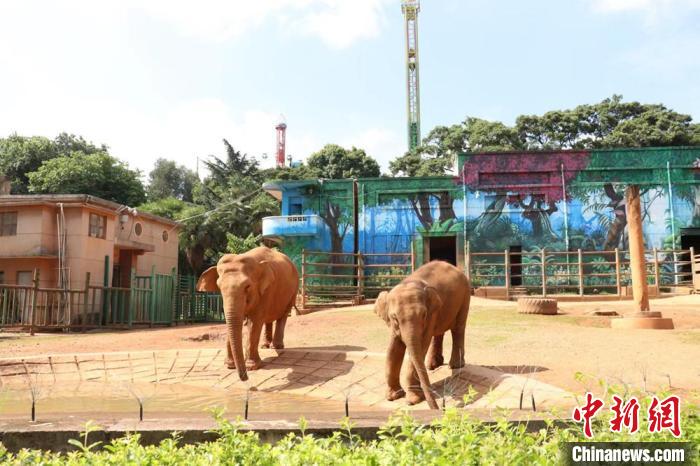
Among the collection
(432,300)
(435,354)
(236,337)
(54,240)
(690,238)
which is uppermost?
(690,238)

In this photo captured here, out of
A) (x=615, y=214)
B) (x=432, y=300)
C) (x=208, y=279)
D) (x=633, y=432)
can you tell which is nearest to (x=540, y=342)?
Result: (x=432, y=300)

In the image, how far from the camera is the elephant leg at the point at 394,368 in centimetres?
743

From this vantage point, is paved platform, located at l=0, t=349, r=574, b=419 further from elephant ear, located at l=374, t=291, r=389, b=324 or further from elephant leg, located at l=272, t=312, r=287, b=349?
elephant ear, located at l=374, t=291, r=389, b=324

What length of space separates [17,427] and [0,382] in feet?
22.6

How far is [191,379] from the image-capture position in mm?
9844

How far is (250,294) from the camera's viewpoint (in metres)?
9.39

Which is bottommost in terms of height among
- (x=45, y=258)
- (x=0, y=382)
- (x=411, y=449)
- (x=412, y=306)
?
(x=0, y=382)

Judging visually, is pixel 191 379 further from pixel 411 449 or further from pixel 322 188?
pixel 322 188

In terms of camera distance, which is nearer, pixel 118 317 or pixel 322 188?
pixel 118 317

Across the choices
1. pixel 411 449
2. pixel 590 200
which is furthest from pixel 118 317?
pixel 590 200

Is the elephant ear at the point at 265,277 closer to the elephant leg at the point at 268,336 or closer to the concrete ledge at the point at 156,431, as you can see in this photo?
the elephant leg at the point at 268,336

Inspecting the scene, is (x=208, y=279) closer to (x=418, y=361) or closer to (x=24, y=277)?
(x=418, y=361)

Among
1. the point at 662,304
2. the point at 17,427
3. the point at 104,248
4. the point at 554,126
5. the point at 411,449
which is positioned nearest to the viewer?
the point at 411,449

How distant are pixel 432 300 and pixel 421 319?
18.0 inches
